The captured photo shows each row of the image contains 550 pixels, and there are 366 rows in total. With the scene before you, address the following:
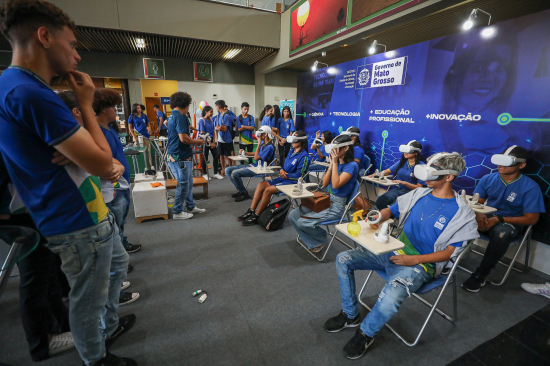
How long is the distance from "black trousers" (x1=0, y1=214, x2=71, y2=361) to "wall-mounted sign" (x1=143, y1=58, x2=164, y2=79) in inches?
348

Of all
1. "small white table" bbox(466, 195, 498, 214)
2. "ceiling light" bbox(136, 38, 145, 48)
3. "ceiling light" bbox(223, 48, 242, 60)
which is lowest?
"small white table" bbox(466, 195, 498, 214)

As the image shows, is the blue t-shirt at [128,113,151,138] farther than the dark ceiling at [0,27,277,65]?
Yes

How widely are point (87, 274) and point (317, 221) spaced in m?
2.26

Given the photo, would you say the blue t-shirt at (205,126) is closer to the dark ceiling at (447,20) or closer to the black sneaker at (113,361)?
the dark ceiling at (447,20)

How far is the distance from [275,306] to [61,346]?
1.69 m

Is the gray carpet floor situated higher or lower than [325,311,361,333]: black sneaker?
lower

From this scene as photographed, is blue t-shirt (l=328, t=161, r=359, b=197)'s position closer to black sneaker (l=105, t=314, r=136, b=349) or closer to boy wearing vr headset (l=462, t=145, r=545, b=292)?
boy wearing vr headset (l=462, t=145, r=545, b=292)

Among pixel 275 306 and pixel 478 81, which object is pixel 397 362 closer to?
pixel 275 306

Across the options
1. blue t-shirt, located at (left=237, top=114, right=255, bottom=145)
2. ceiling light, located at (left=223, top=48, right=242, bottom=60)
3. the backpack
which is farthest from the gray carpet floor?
ceiling light, located at (left=223, top=48, right=242, bottom=60)

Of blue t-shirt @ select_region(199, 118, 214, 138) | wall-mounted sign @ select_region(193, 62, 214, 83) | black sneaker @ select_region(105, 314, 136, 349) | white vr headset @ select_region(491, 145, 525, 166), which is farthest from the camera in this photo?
wall-mounted sign @ select_region(193, 62, 214, 83)

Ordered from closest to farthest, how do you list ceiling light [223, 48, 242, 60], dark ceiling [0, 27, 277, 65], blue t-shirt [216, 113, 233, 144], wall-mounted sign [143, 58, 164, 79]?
dark ceiling [0, 27, 277, 65] < blue t-shirt [216, 113, 233, 144] < ceiling light [223, 48, 242, 60] < wall-mounted sign [143, 58, 164, 79]

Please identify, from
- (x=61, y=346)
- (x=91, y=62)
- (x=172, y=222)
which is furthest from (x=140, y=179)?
(x=91, y=62)

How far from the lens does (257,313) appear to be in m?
2.27

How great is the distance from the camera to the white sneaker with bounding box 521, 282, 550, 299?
2.61 m
